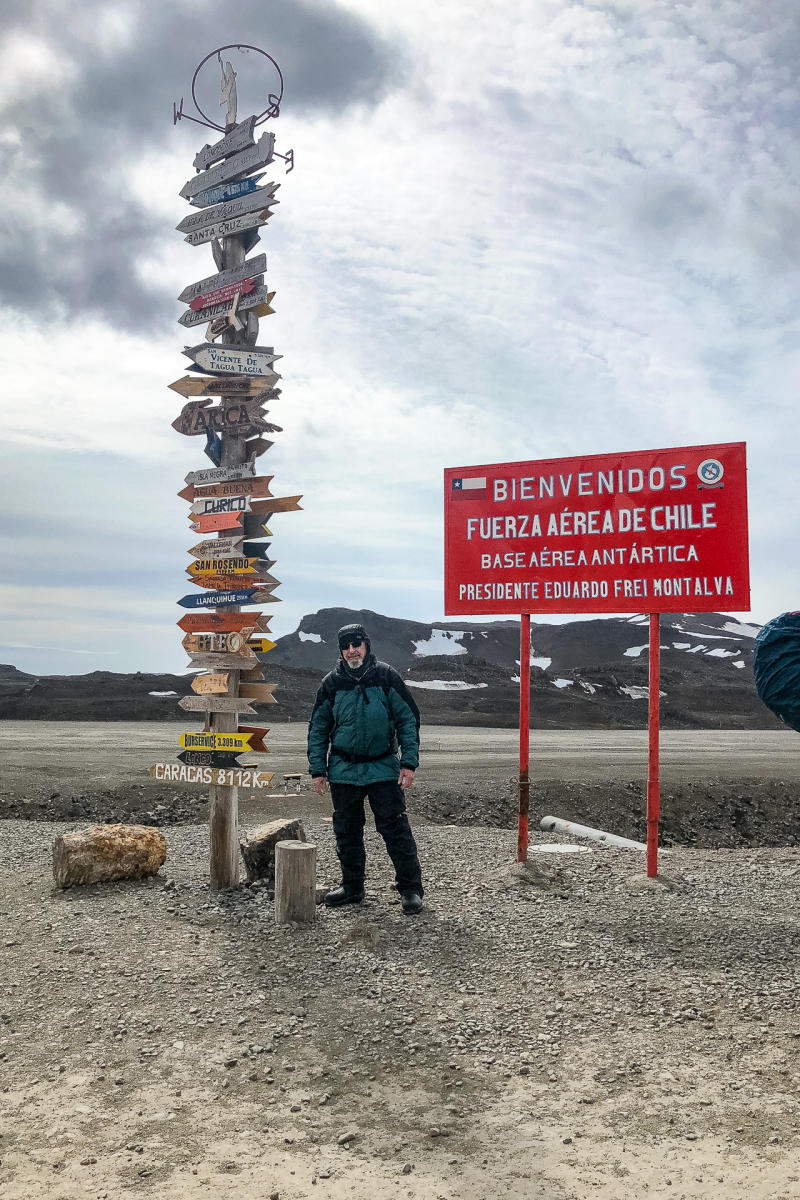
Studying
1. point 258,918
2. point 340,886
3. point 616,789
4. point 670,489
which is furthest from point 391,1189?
point 616,789

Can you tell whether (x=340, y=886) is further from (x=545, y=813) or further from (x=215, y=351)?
(x=545, y=813)

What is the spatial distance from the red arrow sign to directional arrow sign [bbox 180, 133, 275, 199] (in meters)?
1.02

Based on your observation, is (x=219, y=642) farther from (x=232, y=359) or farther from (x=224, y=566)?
(x=232, y=359)

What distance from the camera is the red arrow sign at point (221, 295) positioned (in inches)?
314

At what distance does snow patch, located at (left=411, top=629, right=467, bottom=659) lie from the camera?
6475 centimetres

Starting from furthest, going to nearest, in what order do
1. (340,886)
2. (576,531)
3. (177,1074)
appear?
(576,531), (340,886), (177,1074)

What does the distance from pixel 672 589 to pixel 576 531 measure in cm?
105

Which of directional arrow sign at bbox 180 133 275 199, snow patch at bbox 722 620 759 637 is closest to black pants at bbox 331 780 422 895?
directional arrow sign at bbox 180 133 275 199

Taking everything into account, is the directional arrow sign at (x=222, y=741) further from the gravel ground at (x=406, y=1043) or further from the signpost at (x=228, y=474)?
the gravel ground at (x=406, y=1043)

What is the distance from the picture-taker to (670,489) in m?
8.06

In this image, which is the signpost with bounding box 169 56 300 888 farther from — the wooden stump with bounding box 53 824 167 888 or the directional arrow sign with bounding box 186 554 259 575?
the wooden stump with bounding box 53 824 167 888

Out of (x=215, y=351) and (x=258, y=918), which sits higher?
(x=215, y=351)

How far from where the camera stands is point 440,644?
66.2 metres

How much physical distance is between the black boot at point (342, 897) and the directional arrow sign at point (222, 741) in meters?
1.48
